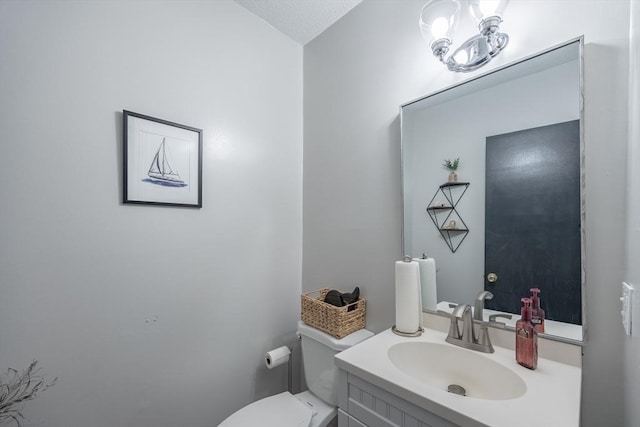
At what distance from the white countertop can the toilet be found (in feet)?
1.32

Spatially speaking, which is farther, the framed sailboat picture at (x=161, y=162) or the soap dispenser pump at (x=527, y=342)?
the framed sailboat picture at (x=161, y=162)

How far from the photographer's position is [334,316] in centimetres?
131

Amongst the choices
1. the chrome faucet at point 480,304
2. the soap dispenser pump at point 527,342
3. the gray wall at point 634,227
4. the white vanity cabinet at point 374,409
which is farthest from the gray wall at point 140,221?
the gray wall at point 634,227

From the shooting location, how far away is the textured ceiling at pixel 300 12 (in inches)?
59.6

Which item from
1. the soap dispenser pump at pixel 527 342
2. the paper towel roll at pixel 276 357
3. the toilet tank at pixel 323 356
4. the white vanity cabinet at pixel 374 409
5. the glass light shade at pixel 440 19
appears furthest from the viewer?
the paper towel roll at pixel 276 357

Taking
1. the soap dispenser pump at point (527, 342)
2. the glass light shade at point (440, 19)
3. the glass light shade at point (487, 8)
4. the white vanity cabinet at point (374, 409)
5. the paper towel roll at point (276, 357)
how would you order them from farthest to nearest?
the paper towel roll at point (276, 357), the glass light shade at point (440, 19), the glass light shade at point (487, 8), the soap dispenser pump at point (527, 342), the white vanity cabinet at point (374, 409)

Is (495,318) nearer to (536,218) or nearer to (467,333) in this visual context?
(467,333)

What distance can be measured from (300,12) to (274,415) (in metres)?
2.12

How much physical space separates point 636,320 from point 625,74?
0.69 meters

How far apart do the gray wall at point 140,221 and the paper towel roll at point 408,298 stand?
84cm

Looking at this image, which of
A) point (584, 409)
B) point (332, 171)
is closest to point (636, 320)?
point (584, 409)

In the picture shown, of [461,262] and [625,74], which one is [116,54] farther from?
[625,74]

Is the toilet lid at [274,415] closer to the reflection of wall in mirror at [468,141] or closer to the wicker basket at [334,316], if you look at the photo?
the wicker basket at [334,316]

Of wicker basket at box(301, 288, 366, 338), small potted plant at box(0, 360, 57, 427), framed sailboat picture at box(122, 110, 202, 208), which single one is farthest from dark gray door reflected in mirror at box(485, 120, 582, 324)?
small potted plant at box(0, 360, 57, 427)
